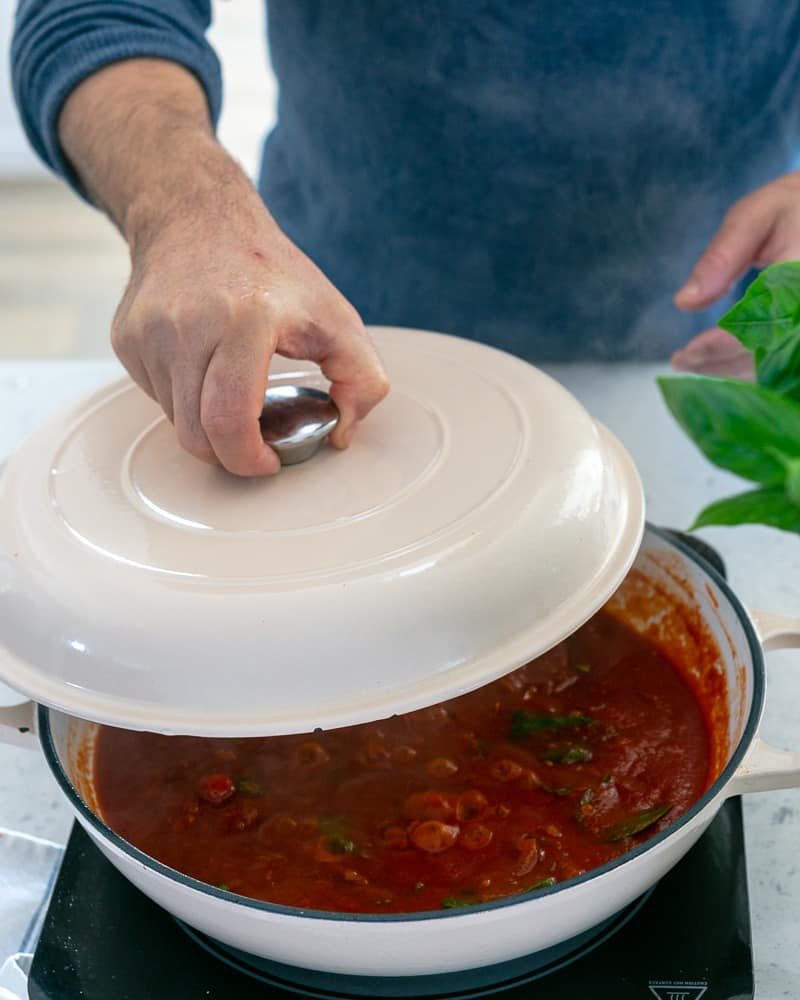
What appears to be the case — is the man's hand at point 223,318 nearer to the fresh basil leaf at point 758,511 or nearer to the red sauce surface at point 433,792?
the red sauce surface at point 433,792

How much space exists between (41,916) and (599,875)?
1.75ft

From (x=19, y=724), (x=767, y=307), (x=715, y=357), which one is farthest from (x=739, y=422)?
(x=715, y=357)

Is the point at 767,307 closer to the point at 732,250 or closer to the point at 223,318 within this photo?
the point at 223,318

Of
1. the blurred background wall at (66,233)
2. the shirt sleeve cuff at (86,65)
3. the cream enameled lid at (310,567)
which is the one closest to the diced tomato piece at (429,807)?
the cream enameled lid at (310,567)

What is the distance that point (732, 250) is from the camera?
56.7 inches

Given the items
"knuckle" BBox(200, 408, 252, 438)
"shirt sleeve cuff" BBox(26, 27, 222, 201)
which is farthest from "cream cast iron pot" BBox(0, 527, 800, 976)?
"shirt sleeve cuff" BBox(26, 27, 222, 201)

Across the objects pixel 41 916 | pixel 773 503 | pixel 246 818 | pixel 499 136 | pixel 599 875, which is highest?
pixel 773 503

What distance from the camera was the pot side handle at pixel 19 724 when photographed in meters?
0.97

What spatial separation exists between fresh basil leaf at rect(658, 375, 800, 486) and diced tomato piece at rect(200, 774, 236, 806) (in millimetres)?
624

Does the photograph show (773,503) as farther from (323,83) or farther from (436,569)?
(323,83)

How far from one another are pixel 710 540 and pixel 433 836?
2.16 feet

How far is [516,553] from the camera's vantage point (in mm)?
823

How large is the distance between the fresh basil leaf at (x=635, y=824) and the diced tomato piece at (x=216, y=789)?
1.13ft

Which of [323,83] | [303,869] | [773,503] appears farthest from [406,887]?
[323,83]
